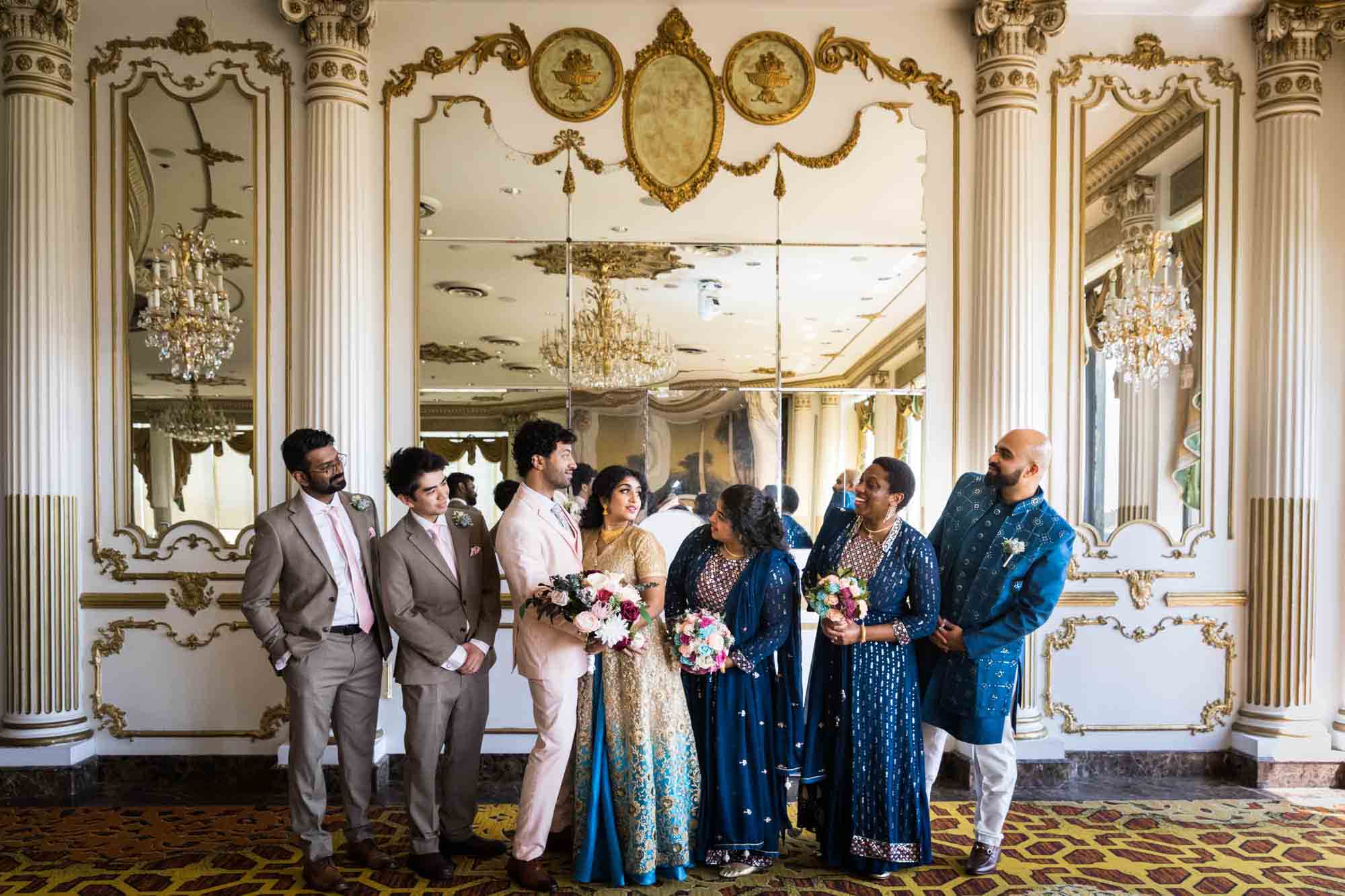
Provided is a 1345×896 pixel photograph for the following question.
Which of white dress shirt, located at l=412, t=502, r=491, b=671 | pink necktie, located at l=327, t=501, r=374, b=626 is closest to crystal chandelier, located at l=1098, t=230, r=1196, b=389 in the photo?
white dress shirt, located at l=412, t=502, r=491, b=671

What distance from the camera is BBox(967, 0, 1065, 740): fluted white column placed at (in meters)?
5.67

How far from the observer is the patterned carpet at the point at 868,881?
13.4 feet

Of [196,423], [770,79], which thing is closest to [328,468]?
[196,423]

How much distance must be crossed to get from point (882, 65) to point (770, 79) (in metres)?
0.67

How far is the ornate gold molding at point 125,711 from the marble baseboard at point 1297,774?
18.1ft

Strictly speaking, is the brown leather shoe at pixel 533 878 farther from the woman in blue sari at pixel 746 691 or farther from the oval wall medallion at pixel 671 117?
the oval wall medallion at pixel 671 117

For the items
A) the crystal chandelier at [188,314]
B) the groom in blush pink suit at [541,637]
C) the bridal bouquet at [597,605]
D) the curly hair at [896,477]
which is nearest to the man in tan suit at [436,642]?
the groom in blush pink suit at [541,637]

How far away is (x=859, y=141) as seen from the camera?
19.2 feet

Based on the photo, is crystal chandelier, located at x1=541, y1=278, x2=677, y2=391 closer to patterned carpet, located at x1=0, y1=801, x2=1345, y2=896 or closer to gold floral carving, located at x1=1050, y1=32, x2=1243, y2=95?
patterned carpet, located at x1=0, y1=801, x2=1345, y2=896

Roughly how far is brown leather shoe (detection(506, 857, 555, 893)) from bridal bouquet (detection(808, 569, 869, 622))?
1514mm

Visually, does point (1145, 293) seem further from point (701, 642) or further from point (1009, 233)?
point (701, 642)

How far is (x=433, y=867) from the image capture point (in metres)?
4.10

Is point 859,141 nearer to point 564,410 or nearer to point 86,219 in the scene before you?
point 564,410

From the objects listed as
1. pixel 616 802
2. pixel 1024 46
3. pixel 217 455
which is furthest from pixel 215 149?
pixel 1024 46
